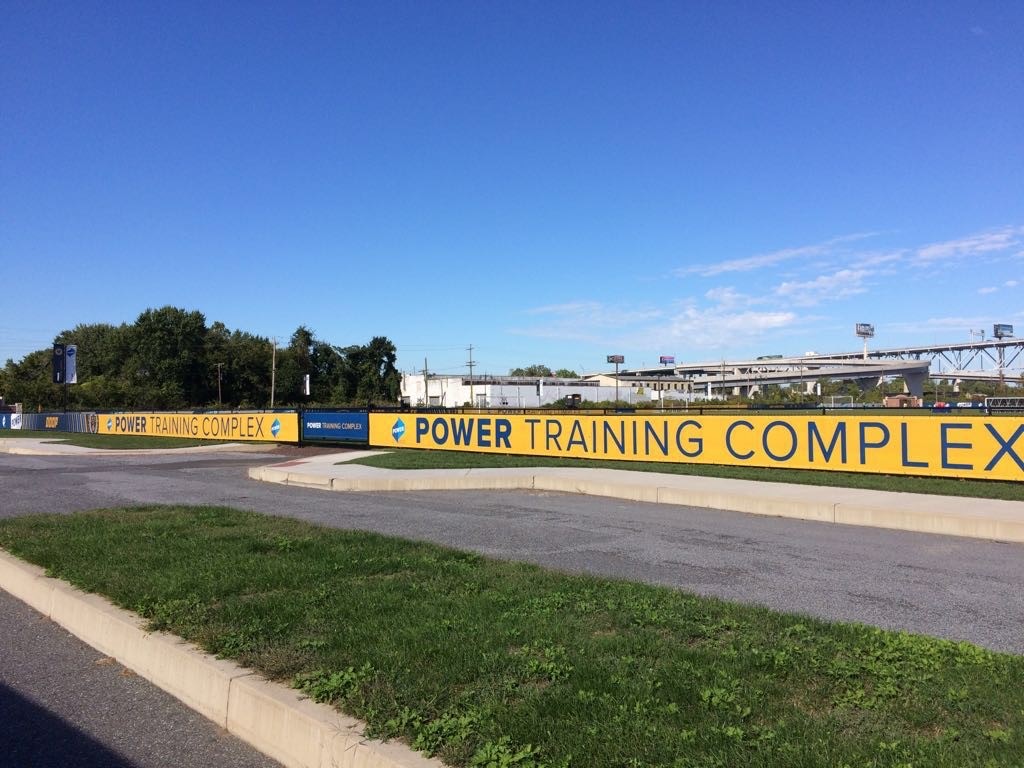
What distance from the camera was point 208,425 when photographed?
111 feet

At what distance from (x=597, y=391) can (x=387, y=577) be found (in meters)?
114

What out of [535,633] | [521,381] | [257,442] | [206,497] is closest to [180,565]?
[535,633]

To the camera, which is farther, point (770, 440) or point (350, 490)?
point (770, 440)

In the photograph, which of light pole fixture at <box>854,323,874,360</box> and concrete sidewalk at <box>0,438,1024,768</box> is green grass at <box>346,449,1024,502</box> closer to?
concrete sidewalk at <box>0,438,1024,768</box>

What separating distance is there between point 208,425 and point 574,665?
32236 mm

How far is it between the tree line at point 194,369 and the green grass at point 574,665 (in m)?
82.3

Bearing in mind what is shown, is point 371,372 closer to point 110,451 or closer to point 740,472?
point 110,451

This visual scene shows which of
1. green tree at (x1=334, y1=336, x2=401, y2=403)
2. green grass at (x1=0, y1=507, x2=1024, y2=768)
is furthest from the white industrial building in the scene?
green grass at (x1=0, y1=507, x2=1024, y2=768)

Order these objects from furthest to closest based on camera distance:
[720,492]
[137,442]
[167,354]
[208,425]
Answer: [167,354] → [208,425] → [137,442] → [720,492]

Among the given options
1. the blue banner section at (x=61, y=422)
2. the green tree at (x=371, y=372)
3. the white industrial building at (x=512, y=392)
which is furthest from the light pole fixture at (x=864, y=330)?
the blue banner section at (x=61, y=422)

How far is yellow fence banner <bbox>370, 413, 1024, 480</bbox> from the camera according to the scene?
15023mm

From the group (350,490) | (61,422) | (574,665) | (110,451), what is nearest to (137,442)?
(110,451)

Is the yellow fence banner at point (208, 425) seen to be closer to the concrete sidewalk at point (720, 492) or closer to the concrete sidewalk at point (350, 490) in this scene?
the concrete sidewalk at point (350, 490)

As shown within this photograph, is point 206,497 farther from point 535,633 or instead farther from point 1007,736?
point 1007,736
